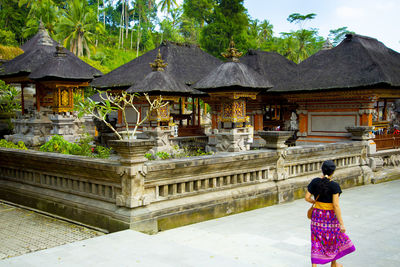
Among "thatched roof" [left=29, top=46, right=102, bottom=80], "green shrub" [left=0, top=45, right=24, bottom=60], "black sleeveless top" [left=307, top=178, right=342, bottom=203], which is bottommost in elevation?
"black sleeveless top" [left=307, top=178, right=342, bottom=203]

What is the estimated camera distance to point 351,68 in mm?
14297

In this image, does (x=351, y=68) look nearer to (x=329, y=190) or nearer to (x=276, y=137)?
(x=276, y=137)

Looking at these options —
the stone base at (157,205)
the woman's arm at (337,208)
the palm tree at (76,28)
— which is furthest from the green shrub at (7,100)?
the palm tree at (76,28)

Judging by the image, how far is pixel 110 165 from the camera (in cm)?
680

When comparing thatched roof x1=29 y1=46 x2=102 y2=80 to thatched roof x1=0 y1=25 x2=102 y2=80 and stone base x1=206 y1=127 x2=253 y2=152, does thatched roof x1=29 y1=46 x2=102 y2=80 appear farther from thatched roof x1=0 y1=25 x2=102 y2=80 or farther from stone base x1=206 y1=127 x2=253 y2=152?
stone base x1=206 y1=127 x2=253 y2=152

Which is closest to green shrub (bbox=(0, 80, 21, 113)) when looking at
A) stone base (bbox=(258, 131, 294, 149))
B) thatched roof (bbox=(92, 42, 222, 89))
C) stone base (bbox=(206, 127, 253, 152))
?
thatched roof (bbox=(92, 42, 222, 89))

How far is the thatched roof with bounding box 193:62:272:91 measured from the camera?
1550 cm

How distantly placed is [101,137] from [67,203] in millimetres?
12599

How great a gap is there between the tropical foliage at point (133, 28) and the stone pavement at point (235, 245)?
85.6 feet

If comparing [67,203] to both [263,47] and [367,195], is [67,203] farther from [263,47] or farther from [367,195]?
[263,47]

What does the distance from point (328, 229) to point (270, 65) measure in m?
16.8

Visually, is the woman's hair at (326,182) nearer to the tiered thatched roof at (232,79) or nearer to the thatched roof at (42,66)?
the tiered thatched roof at (232,79)

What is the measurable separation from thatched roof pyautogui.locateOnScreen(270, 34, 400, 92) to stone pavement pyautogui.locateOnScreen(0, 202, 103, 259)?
10.3 metres

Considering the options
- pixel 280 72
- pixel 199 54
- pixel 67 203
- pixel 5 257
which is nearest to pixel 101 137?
pixel 199 54
